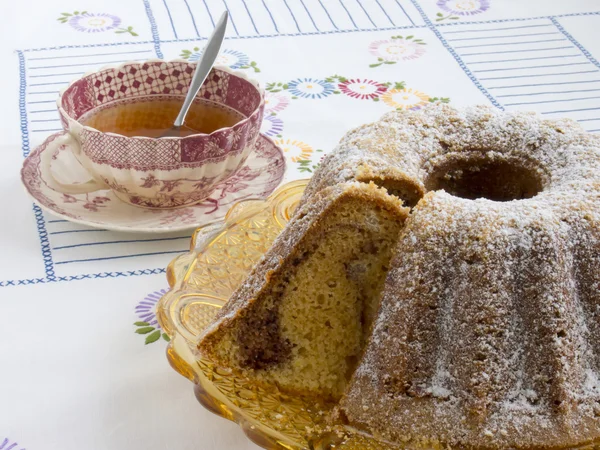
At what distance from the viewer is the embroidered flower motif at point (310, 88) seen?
2180 millimetres

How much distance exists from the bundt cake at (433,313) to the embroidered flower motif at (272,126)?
0.73 metres

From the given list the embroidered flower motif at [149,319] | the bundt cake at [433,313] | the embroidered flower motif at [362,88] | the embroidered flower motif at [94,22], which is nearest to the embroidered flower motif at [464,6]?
the embroidered flower motif at [362,88]

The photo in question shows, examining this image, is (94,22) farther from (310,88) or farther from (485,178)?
(485,178)

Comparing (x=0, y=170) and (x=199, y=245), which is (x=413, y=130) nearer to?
(x=199, y=245)

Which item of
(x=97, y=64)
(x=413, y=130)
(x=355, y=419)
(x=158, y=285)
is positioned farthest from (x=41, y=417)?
(x=97, y=64)

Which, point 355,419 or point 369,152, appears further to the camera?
point 369,152

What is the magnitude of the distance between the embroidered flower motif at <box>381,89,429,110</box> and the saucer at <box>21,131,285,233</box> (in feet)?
1.56

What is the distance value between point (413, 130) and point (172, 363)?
0.57 m

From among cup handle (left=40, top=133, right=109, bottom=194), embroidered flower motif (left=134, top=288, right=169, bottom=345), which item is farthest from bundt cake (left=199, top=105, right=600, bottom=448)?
cup handle (left=40, top=133, right=109, bottom=194)

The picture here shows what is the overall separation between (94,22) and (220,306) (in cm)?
154

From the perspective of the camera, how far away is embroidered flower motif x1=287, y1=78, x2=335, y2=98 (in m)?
2.18

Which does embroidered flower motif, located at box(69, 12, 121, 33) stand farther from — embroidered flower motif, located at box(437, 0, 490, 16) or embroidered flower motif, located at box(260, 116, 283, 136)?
embroidered flower motif, located at box(437, 0, 490, 16)

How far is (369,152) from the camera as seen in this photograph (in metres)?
1.29

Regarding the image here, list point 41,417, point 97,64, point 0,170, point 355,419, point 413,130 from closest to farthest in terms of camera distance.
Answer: point 355,419, point 41,417, point 413,130, point 0,170, point 97,64
